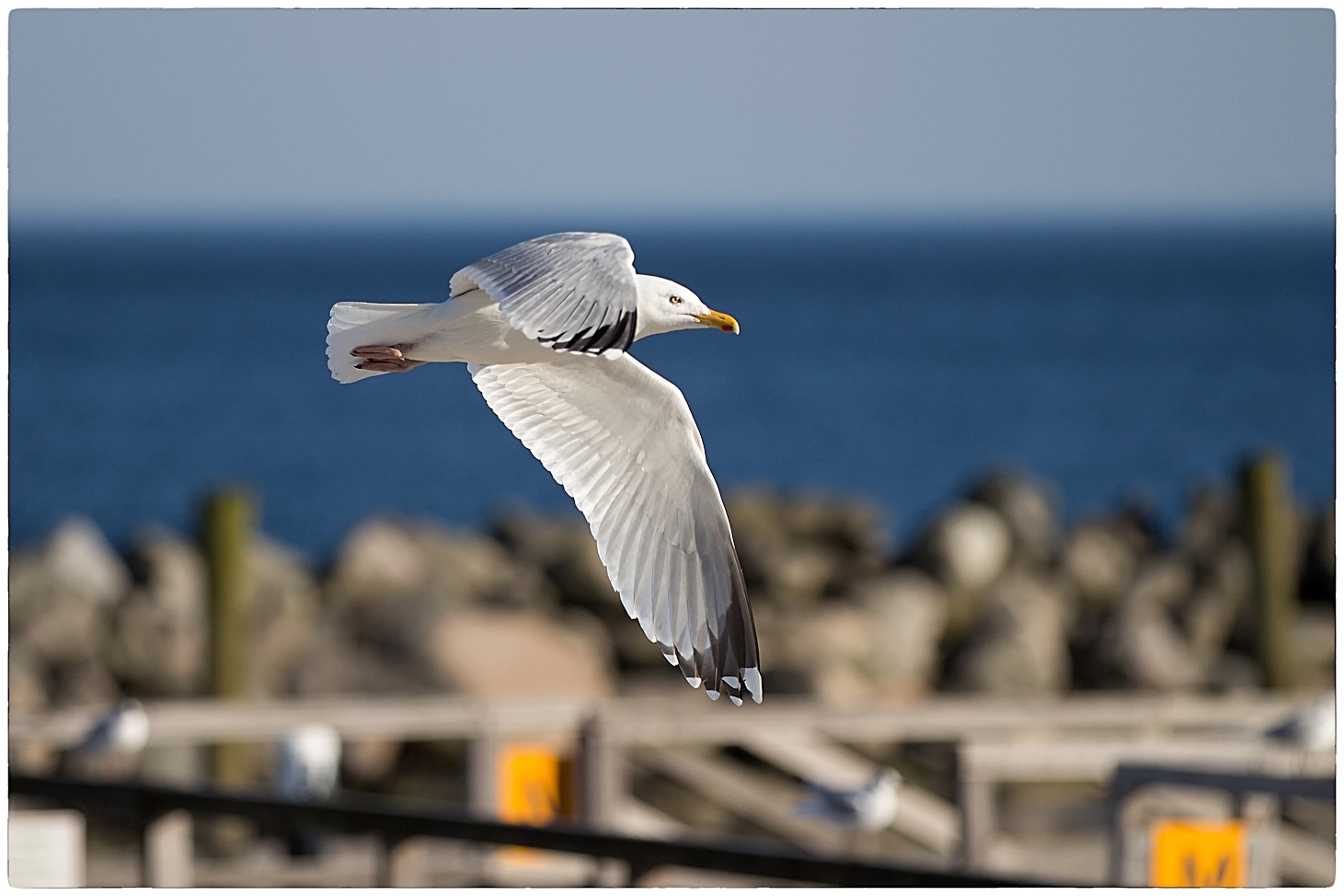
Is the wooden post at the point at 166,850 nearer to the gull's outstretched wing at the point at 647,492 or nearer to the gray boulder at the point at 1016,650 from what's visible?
the gull's outstretched wing at the point at 647,492

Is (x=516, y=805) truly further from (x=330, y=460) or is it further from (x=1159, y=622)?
(x=330, y=460)

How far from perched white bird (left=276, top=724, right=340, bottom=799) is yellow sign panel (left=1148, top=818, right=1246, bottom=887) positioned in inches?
61.2

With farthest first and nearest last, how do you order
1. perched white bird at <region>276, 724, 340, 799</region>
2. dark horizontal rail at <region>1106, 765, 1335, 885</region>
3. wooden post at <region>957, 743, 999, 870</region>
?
perched white bird at <region>276, 724, 340, 799</region> < wooden post at <region>957, 743, 999, 870</region> < dark horizontal rail at <region>1106, 765, 1335, 885</region>

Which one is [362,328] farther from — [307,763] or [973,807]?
[307,763]

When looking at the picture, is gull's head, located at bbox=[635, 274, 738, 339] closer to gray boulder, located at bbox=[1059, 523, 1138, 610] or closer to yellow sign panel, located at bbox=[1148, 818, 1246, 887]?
yellow sign panel, located at bbox=[1148, 818, 1246, 887]

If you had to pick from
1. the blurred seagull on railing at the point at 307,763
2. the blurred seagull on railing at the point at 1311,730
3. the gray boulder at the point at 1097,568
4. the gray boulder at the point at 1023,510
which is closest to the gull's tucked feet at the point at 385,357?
the blurred seagull on railing at the point at 307,763

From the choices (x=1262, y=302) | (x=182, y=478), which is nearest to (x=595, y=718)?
(x=182, y=478)

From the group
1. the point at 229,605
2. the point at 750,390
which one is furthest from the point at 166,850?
the point at 750,390

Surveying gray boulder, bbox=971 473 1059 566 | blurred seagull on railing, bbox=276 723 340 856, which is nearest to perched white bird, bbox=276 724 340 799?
blurred seagull on railing, bbox=276 723 340 856

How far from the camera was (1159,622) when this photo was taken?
599cm

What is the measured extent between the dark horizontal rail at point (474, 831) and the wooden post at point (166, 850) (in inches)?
0.7

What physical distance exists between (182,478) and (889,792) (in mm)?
11619

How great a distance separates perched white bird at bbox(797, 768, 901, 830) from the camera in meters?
3.35

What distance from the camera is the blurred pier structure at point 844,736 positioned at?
3320 mm
